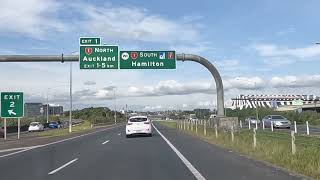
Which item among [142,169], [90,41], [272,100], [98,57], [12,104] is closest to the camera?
[142,169]

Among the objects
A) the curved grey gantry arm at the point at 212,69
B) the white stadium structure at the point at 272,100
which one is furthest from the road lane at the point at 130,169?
the white stadium structure at the point at 272,100

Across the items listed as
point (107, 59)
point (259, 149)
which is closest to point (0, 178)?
point (259, 149)

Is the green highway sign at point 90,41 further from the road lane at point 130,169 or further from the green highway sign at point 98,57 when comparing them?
the road lane at point 130,169

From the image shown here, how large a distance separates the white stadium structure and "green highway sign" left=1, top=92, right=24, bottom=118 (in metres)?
94.3

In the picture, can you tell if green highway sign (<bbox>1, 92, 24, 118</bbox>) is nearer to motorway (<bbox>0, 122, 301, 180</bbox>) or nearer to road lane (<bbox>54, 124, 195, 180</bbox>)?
motorway (<bbox>0, 122, 301, 180</bbox>)

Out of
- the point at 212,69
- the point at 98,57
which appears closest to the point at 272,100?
the point at 212,69

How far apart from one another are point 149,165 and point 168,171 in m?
1.94

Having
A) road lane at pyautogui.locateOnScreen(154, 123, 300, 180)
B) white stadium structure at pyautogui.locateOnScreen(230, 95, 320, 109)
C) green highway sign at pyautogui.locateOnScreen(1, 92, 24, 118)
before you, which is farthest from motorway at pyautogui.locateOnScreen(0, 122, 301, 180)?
white stadium structure at pyautogui.locateOnScreen(230, 95, 320, 109)

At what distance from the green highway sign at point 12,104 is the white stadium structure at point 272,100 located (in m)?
94.3

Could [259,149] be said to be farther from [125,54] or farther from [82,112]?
[82,112]

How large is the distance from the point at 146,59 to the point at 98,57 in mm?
3679

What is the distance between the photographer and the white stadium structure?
5133 inches

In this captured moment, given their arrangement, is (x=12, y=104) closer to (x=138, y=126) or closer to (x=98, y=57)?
(x=98, y=57)

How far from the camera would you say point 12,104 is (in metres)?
37.2
